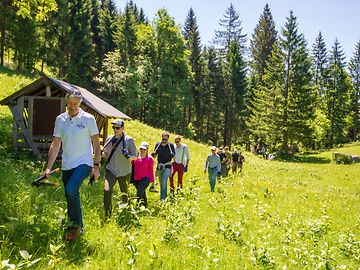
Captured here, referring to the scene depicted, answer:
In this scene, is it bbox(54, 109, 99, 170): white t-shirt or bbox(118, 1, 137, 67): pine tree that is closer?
bbox(54, 109, 99, 170): white t-shirt

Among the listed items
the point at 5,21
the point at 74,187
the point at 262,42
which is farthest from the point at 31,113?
the point at 262,42

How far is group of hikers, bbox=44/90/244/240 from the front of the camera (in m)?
5.34

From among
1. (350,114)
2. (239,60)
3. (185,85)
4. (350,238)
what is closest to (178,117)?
(185,85)

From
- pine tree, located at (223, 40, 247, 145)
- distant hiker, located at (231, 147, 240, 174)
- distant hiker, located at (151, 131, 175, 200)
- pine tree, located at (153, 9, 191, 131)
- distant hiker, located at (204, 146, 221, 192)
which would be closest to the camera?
distant hiker, located at (151, 131, 175, 200)

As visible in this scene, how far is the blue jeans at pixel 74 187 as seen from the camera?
5.29 m

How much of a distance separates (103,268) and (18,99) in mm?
10024

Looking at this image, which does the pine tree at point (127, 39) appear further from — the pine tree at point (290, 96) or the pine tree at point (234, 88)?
the pine tree at point (290, 96)

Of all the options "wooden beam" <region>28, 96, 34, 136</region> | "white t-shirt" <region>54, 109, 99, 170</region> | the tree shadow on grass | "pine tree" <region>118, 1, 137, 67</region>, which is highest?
"pine tree" <region>118, 1, 137, 67</region>

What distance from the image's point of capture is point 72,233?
17.5ft

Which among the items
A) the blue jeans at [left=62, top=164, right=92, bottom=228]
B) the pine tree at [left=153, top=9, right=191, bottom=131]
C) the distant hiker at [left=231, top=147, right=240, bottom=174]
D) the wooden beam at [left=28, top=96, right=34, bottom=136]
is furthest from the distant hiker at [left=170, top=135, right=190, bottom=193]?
the pine tree at [left=153, top=9, right=191, bottom=131]

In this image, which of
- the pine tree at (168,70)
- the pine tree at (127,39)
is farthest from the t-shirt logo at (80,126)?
the pine tree at (127,39)

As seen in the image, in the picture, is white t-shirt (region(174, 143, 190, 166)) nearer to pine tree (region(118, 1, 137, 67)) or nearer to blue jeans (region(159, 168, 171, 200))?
blue jeans (region(159, 168, 171, 200))

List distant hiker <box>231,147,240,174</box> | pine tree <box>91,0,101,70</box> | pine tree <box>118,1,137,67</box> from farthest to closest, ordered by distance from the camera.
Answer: pine tree <box>91,0,101,70</box>
pine tree <box>118,1,137,67</box>
distant hiker <box>231,147,240,174</box>

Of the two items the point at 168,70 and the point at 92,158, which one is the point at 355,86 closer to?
the point at 168,70
